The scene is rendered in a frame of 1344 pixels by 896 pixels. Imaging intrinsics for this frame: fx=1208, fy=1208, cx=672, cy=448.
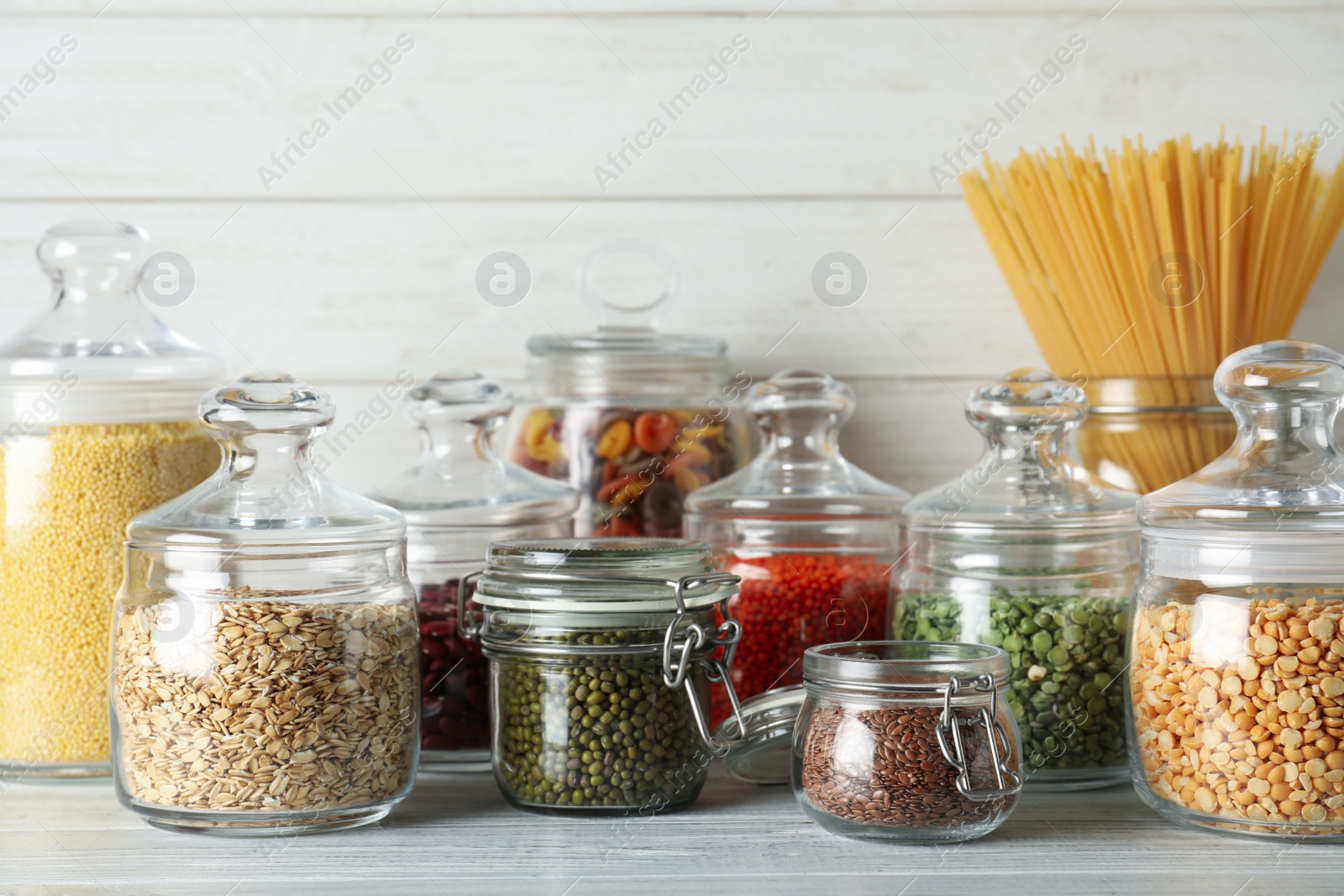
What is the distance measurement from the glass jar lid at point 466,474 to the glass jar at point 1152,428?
40 centimetres

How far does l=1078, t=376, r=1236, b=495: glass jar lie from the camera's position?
87 cm

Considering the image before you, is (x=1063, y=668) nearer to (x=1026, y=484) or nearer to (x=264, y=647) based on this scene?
(x=1026, y=484)

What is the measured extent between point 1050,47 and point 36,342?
84cm

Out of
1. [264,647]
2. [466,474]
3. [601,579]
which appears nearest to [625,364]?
[466,474]

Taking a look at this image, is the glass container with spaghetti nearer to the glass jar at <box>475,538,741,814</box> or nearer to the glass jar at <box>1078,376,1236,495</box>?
the glass jar at <box>1078,376,1236,495</box>

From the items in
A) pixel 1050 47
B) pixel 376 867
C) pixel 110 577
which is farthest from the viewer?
pixel 1050 47

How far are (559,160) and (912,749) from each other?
63cm

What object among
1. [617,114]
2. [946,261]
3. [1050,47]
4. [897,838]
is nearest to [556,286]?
[617,114]

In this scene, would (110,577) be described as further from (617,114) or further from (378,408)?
(617,114)

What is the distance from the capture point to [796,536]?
85cm

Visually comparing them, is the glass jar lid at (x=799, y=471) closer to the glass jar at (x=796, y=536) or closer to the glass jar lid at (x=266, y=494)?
the glass jar at (x=796, y=536)

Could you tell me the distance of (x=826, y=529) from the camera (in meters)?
0.86

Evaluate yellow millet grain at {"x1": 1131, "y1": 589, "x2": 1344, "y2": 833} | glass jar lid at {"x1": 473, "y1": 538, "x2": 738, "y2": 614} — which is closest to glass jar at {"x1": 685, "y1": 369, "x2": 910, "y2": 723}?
glass jar lid at {"x1": 473, "y1": 538, "x2": 738, "y2": 614}

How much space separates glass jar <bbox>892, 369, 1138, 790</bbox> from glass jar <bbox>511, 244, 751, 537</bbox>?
0.19m
